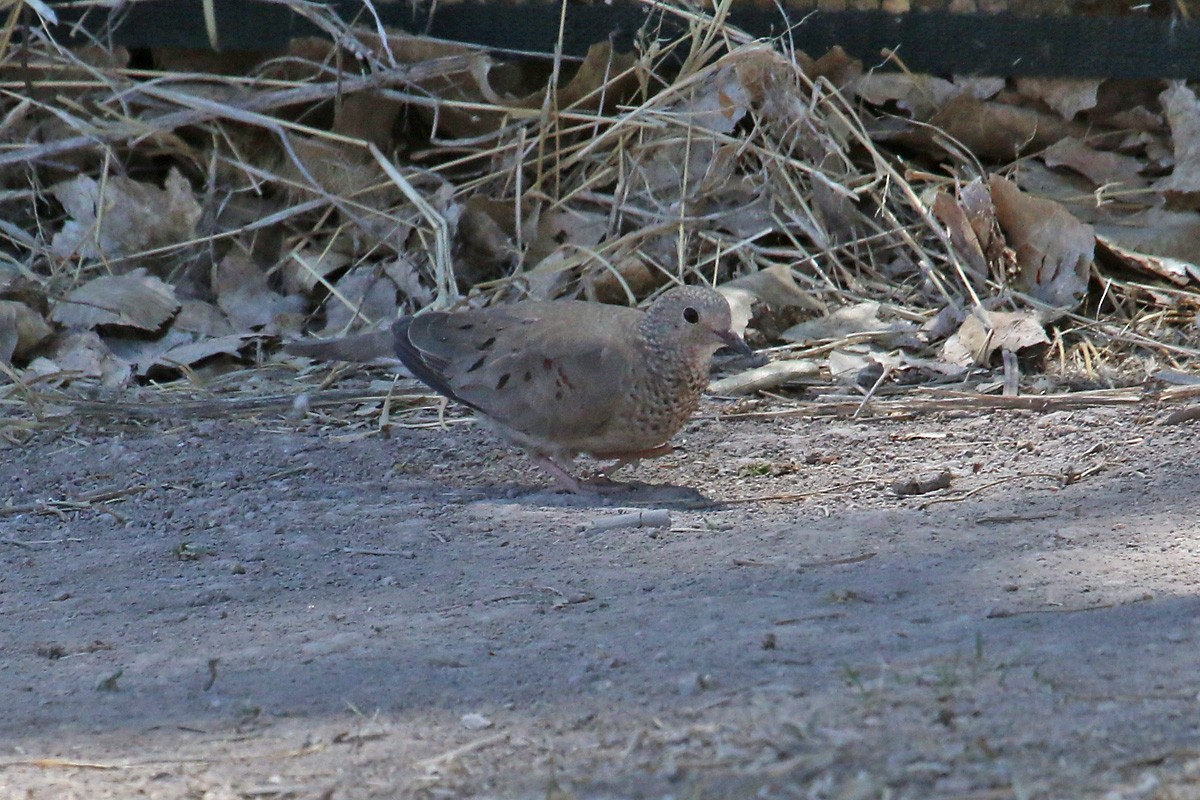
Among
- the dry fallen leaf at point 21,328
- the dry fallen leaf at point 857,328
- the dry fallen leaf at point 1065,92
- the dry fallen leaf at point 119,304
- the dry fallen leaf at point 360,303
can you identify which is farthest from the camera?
the dry fallen leaf at point 1065,92

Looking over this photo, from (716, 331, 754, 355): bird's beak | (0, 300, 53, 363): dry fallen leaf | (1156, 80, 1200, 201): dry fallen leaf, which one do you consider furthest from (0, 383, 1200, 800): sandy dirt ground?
(1156, 80, 1200, 201): dry fallen leaf

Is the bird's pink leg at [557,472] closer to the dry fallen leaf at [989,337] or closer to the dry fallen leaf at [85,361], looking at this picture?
the dry fallen leaf at [989,337]

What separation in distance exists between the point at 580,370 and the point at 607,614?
4.66 ft

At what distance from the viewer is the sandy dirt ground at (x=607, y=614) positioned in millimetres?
2270

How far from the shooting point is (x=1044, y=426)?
15.2ft

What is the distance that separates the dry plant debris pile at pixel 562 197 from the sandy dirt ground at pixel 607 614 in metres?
0.93

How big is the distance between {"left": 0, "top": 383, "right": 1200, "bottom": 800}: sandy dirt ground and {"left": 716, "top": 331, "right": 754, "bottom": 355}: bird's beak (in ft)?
1.17

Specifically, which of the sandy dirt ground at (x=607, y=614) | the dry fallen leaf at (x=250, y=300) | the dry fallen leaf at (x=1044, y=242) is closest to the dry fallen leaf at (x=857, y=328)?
the dry fallen leaf at (x=1044, y=242)

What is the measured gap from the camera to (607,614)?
3150 millimetres

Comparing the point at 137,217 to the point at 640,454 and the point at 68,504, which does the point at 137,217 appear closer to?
the point at 68,504

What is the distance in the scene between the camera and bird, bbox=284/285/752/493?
4438 millimetres

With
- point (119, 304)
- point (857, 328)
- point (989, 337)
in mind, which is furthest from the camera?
point (119, 304)

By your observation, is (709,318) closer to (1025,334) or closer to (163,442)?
(1025,334)

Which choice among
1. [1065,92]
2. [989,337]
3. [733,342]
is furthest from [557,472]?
[1065,92]
